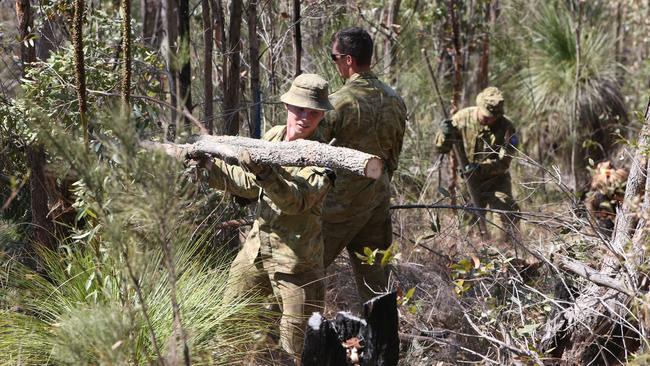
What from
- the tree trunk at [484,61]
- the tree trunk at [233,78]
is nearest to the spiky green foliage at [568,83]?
the tree trunk at [484,61]

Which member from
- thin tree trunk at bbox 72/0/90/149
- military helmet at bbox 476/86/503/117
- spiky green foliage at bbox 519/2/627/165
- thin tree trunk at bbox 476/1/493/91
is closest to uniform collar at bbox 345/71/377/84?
thin tree trunk at bbox 72/0/90/149

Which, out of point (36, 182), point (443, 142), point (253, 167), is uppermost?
point (253, 167)

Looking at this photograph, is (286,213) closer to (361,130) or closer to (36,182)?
(361,130)

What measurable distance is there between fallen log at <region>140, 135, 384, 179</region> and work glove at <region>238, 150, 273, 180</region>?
0.03 meters

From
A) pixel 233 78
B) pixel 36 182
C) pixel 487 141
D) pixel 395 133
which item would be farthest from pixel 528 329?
pixel 487 141

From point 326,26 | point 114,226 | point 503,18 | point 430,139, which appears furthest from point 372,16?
point 114,226

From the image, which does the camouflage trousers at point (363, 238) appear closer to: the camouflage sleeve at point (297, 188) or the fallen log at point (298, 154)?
the camouflage sleeve at point (297, 188)

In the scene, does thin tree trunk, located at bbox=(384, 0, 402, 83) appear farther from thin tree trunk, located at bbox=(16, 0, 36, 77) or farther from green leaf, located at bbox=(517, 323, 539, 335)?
green leaf, located at bbox=(517, 323, 539, 335)

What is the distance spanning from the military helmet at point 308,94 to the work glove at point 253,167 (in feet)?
1.77

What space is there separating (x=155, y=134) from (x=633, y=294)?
2692mm

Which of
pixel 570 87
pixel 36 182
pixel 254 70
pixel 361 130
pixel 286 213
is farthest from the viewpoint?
pixel 570 87

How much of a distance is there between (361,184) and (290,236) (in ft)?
3.31

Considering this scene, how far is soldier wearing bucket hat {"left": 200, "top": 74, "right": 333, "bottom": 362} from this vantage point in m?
4.63

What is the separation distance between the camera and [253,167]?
14.0 feet
